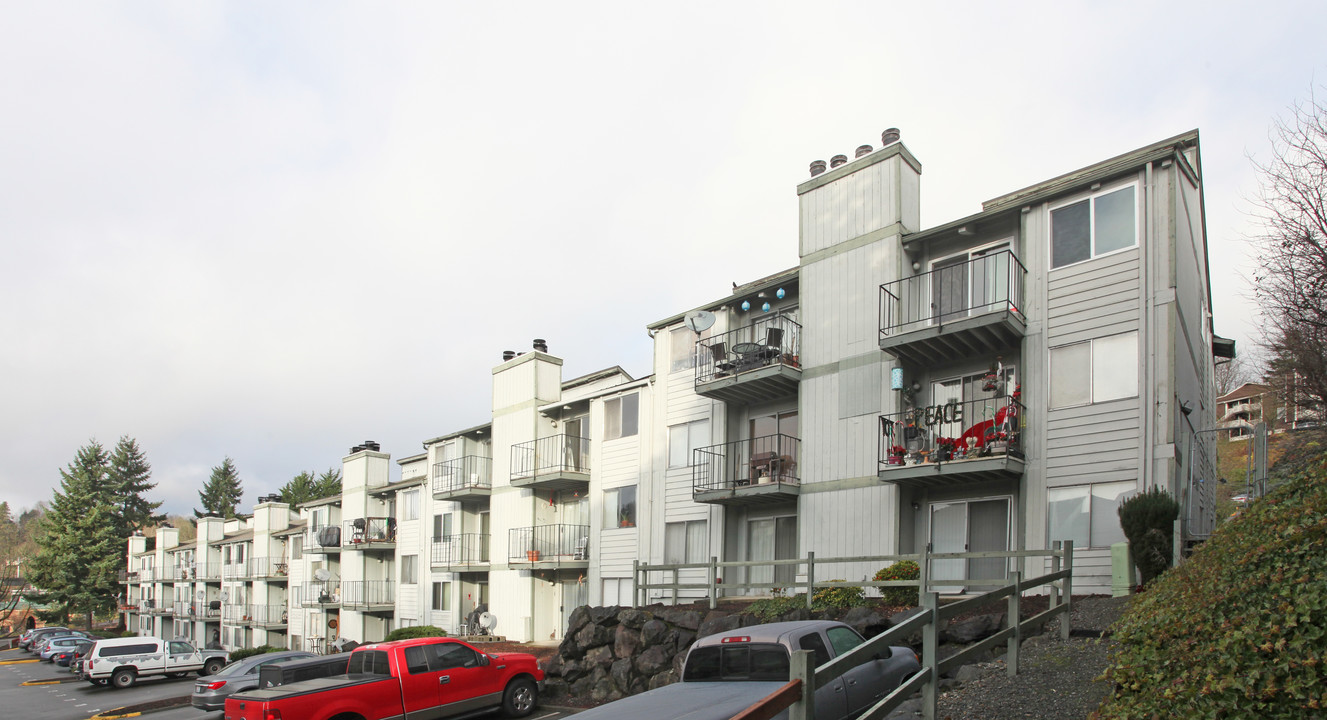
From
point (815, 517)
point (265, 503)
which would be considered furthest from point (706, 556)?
point (265, 503)

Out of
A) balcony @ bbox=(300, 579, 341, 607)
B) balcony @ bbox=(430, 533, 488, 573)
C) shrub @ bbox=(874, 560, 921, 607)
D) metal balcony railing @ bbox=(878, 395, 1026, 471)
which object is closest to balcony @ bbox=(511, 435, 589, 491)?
balcony @ bbox=(430, 533, 488, 573)

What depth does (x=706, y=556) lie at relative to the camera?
77.5 ft

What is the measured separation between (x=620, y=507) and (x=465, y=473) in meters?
10.1

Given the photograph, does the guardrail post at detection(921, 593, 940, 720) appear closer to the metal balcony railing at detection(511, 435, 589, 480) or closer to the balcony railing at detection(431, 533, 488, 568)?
the metal balcony railing at detection(511, 435, 589, 480)

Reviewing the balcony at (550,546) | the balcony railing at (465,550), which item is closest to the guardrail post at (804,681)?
the balcony at (550,546)

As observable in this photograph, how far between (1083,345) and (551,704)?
1236 cm

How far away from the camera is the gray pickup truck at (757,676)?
8.33m

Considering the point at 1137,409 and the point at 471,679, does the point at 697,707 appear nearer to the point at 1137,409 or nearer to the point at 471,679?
the point at 471,679

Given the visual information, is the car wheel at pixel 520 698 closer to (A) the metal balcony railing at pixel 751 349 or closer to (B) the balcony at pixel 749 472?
(B) the balcony at pixel 749 472

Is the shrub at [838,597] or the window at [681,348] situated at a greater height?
the window at [681,348]

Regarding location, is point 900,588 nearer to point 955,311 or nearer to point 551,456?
point 955,311

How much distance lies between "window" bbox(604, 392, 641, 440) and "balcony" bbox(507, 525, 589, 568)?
3572 millimetres

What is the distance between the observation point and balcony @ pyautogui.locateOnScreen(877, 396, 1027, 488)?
1702 cm

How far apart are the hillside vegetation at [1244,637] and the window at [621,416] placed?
796 inches
